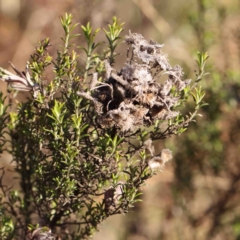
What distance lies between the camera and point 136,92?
72 cm

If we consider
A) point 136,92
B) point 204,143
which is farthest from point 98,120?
point 204,143

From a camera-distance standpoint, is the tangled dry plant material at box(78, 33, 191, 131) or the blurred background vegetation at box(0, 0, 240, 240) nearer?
the tangled dry plant material at box(78, 33, 191, 131)

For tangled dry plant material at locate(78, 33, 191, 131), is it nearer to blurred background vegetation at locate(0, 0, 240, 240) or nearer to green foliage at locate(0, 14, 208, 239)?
green foliage at locate(0, 14, 208, 239)

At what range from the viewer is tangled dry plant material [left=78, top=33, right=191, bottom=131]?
720 mm

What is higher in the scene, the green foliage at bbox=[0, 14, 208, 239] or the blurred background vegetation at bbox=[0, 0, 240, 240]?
the blurred background vegetation at bbox=[0, 0, 240, 240]

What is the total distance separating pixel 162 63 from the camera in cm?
76

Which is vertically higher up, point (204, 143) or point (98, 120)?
point (204, 143)

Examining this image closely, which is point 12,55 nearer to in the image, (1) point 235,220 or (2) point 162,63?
(1) point 235,220

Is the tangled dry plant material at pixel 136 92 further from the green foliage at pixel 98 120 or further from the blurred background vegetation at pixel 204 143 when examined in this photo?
the blurred background vegetation at pixel 204 143

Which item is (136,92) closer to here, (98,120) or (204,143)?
(98,120)

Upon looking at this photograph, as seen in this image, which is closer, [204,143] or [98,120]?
[98,120]

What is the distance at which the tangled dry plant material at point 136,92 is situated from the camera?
72 cm

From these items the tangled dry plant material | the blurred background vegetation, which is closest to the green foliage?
the tangled dry plant material

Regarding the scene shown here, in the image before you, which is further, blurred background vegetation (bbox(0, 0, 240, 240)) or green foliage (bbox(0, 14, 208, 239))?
blurred background vegetation (bbox(0, 0, 240, 240))
